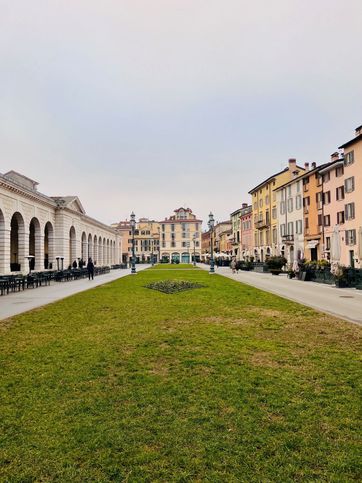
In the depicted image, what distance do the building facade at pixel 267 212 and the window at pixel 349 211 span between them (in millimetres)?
21509

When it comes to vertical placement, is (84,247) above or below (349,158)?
below

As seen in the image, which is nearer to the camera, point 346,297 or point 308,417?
point 308,417

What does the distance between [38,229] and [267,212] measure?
38871 mm

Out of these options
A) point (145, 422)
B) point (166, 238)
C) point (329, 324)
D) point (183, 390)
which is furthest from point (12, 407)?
point (166, 238)

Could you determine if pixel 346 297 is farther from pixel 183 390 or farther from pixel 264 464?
pixel 264 464

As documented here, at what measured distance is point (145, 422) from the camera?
4426mm

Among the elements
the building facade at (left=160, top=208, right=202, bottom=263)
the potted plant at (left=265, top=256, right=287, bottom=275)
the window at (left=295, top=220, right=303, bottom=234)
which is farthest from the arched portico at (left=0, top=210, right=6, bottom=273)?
the building facade at (left=160, top=208, right=202, bottom=263)

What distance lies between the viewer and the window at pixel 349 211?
120ft

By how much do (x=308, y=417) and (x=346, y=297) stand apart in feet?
50.4

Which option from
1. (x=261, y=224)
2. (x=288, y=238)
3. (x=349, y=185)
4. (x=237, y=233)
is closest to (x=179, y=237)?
(x=237, y=233)

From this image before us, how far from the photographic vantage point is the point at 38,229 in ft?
129

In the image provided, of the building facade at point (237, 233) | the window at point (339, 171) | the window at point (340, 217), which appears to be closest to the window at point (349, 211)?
the window at point (340, 217)

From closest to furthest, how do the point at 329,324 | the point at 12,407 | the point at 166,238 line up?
the point at 12,407
the point at 329,324
the point at 166,238

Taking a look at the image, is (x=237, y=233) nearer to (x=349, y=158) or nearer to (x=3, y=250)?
(x=349, y=158)
